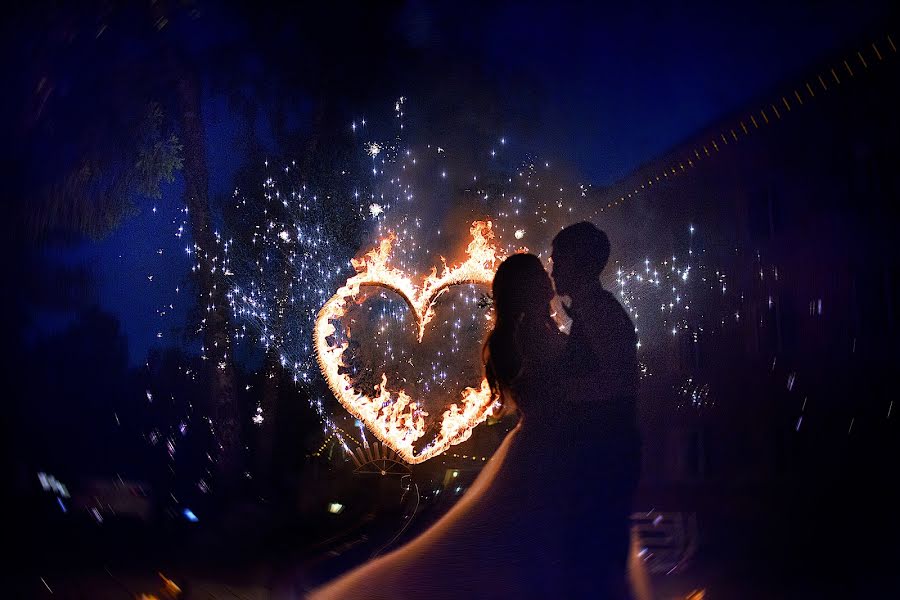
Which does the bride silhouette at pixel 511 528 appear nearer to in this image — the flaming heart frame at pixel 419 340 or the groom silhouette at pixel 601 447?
the groom silhouette at pixel 601 447

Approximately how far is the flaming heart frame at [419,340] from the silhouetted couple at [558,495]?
0.63 metres

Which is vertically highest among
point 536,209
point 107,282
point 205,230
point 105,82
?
point 105,82

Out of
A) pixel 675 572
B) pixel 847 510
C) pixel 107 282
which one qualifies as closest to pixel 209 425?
pixel 107 282

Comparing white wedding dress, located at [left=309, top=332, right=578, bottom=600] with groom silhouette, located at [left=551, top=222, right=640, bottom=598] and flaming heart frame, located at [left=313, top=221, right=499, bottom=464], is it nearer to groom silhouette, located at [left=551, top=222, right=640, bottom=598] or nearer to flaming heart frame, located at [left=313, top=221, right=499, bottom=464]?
groom silhouette, located at [left=551, top=222, right=640, bottom=598]

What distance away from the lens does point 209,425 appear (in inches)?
62.2

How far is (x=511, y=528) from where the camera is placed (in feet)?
2.10

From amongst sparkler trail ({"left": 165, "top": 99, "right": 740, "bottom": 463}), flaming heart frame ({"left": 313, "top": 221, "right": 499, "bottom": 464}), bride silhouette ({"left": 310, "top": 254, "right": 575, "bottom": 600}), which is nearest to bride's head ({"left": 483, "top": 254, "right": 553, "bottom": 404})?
bride silhouette ({"left": 310, "top": 254, "right": 575, "bottom": 600})

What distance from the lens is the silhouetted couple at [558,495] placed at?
0.63m

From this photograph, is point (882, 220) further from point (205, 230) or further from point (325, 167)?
point (205, 230)

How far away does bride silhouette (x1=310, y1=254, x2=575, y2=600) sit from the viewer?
619 mm

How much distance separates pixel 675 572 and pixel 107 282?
1.43m

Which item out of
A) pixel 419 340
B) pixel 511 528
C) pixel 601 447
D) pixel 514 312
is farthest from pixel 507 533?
pixel 419 340

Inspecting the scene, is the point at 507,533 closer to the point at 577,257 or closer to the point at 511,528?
the point at 511,528

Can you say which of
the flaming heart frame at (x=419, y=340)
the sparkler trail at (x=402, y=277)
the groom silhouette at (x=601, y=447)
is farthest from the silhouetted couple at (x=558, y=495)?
the flaming heart frame at (x=419, y=340)
